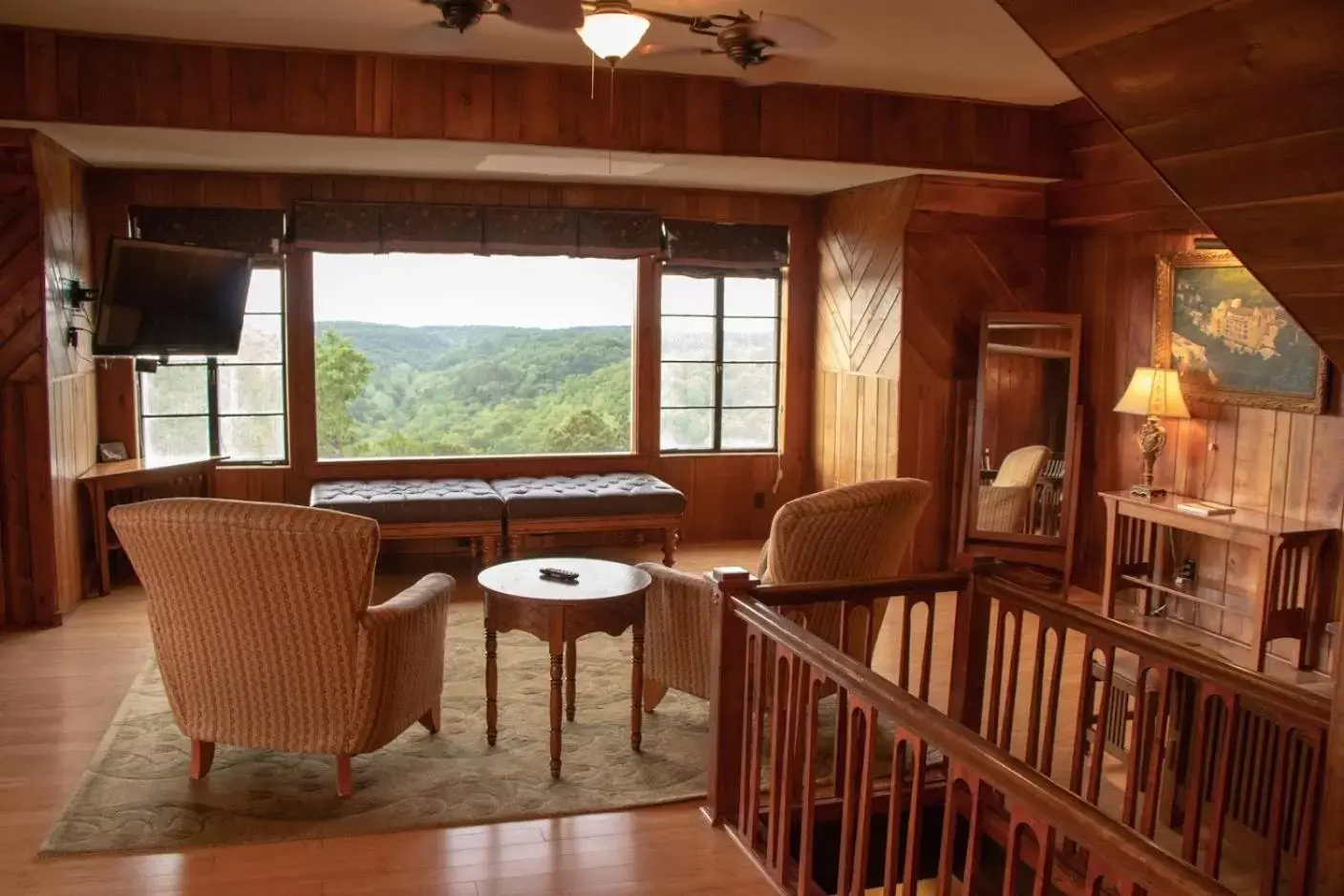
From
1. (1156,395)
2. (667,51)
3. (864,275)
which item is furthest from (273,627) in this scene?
(864,275)

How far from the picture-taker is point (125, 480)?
19.5ft

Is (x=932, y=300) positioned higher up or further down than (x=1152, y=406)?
higher up

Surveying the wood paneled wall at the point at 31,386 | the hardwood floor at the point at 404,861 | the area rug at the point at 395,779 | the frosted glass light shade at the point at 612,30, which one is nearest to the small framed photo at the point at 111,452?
the wood paneled wall at the point at 31,386

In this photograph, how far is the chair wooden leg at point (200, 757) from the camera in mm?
3584

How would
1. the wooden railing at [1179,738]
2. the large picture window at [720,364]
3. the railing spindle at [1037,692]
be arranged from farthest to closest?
the large picture window at [720,364] < the railing spindle at [1037,692] < the wooden railing at [1179,738]

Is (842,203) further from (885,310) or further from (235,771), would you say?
(235,771)

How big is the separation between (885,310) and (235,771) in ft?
14.6

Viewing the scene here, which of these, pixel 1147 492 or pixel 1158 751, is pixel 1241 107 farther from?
pixel 1147 492

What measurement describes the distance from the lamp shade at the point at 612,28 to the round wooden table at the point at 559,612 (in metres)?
1.82

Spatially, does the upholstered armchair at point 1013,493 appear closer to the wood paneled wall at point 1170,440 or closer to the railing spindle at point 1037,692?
the wood paneled wall at point 1170,440

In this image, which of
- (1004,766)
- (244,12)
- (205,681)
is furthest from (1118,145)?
(205,681)

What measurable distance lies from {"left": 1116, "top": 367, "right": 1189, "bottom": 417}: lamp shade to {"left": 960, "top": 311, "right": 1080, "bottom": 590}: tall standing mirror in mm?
606

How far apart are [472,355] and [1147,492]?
4807 millimetres

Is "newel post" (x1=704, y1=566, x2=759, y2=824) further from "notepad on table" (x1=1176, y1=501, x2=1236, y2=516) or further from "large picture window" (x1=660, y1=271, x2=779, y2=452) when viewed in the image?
"large picture window" (x1=660, y1=271, x2=779, y2=452)
